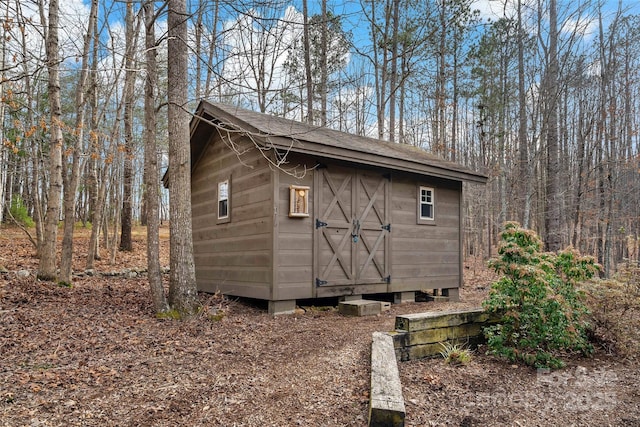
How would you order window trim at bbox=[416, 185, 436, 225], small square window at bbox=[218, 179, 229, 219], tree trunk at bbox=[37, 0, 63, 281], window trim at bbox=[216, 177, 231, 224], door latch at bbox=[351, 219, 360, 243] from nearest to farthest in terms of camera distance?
tree trunk at bbox=[37, 0, 63, 281], door latch at bbox=[351, 219, 360, 243], window trim at bbox=[216, 177, 231, 224], small square window at bbox=[218, 179, 229, 219], window trim at bbox=[416, 185, 436, 225]

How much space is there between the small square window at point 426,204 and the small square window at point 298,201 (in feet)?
10.5

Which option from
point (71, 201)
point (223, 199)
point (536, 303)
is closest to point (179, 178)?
point (223, 199)

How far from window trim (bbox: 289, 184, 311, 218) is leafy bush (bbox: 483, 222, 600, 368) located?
130 inches

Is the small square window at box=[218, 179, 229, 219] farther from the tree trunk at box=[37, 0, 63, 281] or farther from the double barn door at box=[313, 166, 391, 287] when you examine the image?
the tree trunk at box=[37, 0, 63, 281]

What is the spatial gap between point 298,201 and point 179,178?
6.74 feet

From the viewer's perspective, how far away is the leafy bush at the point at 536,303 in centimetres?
459

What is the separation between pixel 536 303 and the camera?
182 inches

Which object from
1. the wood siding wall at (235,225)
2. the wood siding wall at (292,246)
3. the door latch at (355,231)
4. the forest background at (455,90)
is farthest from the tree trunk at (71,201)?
the door latch at (355,231)

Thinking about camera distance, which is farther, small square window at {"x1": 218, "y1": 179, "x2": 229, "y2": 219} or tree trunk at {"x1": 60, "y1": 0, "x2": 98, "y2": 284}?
small square window at {"x1": 218, "y1": 179, "x2": 229, "y2": 219}

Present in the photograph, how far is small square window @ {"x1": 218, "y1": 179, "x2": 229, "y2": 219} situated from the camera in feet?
27.7

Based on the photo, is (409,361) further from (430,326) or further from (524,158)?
(524,158)

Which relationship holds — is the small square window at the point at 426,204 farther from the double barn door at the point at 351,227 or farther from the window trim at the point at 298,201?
the window trim at the point at 298,201

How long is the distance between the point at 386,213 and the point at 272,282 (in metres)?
2.99

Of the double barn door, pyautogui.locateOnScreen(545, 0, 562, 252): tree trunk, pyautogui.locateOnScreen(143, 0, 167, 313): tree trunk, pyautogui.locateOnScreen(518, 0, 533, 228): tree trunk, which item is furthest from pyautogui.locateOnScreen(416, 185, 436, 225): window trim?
pyautogui.locateOnScreen(143, 0, 167, 313): tree trunk
